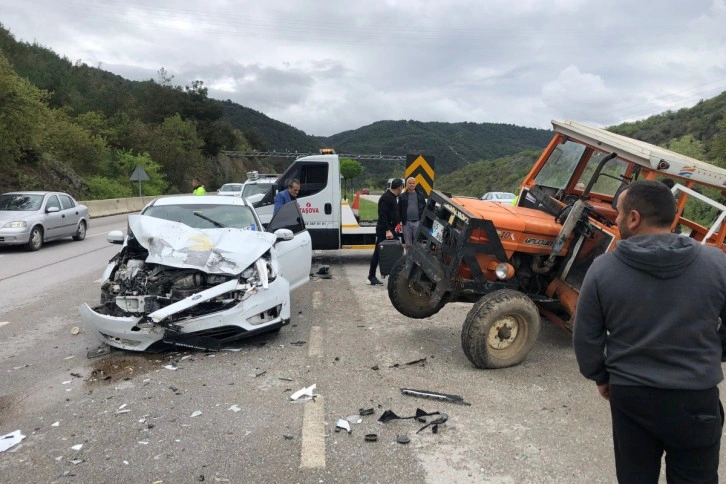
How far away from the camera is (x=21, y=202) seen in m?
14.3

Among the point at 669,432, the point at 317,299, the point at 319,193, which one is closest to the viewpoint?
the point at 669,432

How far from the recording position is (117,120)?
156 ft

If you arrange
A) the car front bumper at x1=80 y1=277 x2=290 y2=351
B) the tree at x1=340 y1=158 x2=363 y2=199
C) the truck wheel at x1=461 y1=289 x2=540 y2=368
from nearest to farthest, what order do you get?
the truck wheel at x1=461 y1=289 x2=540 y2=368 → the car front bumper at x1=80 y1=277 x2=290 y2=351 → the tree at x1=340 y1=158 x2=363 y2=199

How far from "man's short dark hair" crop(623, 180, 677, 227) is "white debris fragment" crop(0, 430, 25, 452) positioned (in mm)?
3973

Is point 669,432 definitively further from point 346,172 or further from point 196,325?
point 346,172

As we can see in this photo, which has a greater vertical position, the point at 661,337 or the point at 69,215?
the point at 661,337

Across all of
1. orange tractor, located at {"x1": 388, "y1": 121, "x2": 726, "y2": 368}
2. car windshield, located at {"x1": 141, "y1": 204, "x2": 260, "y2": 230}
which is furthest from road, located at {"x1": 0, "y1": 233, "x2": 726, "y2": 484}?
car windshield, located at {"x1": 141, "y1": 204, "x2": 260, "y2": 230}

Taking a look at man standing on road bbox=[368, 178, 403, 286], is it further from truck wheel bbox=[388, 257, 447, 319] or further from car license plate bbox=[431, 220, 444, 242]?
car license plate bbox=[431, 220, 444, 242]

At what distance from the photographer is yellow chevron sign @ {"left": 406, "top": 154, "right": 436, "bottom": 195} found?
11.6 m

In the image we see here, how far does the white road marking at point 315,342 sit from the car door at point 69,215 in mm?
11504

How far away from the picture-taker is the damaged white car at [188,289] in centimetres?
514

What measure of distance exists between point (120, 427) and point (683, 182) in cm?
531

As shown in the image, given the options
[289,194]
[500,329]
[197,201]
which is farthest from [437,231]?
[289,194]

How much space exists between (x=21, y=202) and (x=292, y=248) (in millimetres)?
10951
